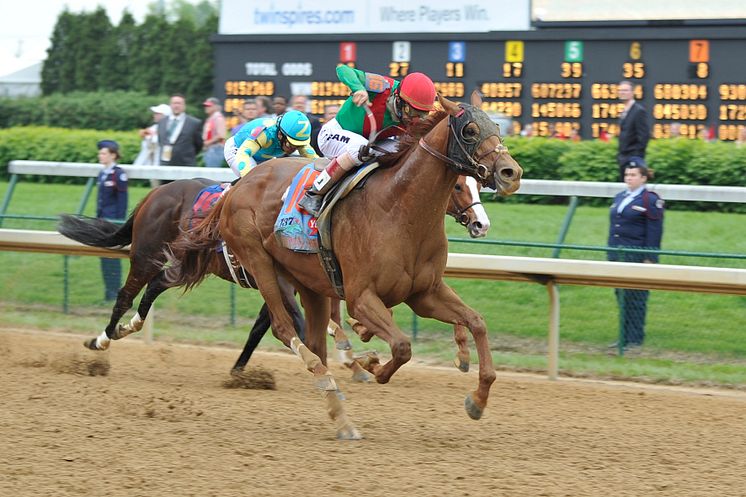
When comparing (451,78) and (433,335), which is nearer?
(433,335)

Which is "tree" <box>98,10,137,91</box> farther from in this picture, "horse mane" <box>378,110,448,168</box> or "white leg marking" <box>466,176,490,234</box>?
"horse mane" <box>378,110,448,168</box>

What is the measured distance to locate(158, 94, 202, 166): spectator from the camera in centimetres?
1258

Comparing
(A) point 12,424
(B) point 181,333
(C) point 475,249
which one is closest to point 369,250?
(A) point 12,424

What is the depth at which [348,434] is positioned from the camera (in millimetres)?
6020

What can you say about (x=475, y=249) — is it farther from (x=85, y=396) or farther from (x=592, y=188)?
(x=85, y=396)

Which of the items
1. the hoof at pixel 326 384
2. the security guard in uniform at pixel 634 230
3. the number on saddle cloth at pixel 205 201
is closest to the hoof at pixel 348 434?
the hoof at pixel 326 384

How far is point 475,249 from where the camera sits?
9.54 metres

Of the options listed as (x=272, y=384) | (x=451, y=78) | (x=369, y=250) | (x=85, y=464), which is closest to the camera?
(x=85, y=464)

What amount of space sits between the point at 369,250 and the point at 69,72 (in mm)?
28288

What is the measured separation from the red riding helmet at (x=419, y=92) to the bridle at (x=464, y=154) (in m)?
0.40

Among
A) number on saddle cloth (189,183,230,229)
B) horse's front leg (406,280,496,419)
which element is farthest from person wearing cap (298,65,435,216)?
number on saddle cloth (189,183,230,229)

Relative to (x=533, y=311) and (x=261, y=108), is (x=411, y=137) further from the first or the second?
(x=261, y=108)

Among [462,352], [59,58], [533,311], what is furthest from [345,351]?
[59,58]

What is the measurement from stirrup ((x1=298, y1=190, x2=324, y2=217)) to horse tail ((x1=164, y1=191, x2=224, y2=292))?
1105 millimetres
